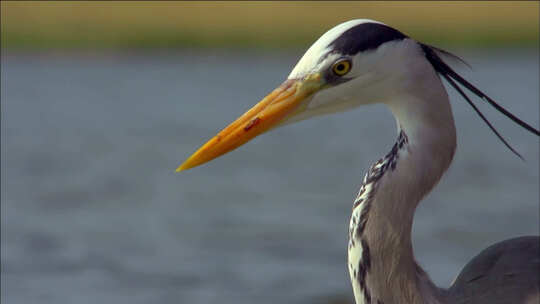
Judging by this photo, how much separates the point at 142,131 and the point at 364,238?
11.4 meters

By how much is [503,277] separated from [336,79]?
3.39ft

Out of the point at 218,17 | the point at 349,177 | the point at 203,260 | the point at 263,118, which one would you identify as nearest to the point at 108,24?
the point at 218,17

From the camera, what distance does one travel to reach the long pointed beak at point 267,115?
423cm

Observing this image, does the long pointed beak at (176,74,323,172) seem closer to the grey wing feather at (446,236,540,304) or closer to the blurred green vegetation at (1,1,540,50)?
the grey wing feather at (446,236,540,304)

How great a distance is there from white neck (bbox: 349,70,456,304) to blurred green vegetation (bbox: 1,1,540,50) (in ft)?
70.3

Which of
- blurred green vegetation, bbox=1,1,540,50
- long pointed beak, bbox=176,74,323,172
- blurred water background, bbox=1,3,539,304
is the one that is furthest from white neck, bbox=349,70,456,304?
blurred green vegetation, bbox=1,1,540,50

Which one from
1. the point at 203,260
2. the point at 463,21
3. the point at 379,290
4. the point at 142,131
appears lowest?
the point at 379,290

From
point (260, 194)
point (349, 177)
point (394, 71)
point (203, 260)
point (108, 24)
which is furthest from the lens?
point (108, 24)

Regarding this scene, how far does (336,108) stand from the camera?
14.2 feet

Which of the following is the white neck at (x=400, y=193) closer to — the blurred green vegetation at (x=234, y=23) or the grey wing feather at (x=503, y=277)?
the grey wing feather at (x=503, y=277)

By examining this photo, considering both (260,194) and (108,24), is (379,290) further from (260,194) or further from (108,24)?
(108,24)

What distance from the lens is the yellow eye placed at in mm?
4121

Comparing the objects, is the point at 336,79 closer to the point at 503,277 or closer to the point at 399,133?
the point at 399,133

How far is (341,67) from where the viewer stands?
415cm
